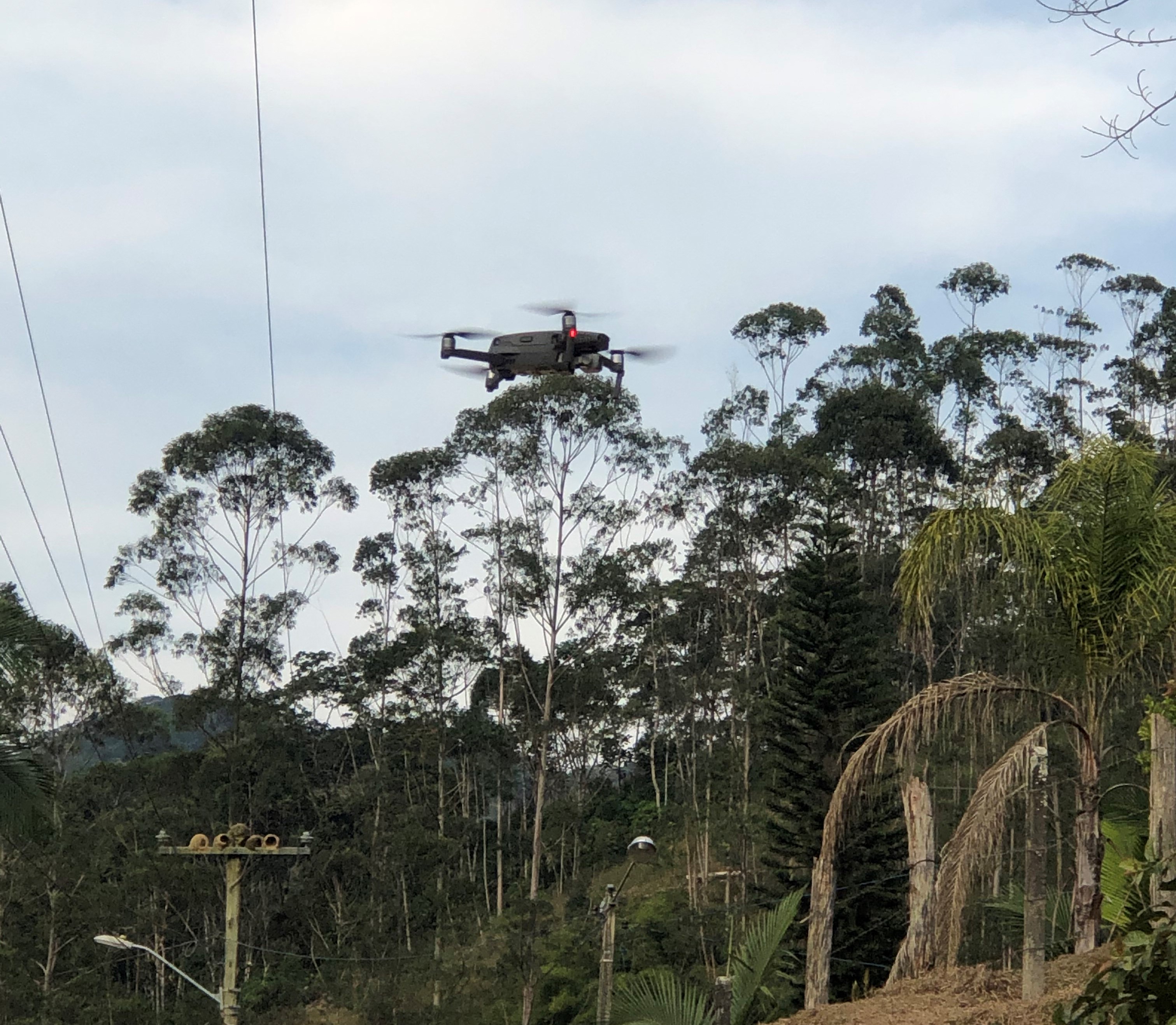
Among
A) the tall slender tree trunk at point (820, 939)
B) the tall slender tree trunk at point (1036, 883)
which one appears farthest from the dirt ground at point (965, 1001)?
the tall slender tree trunk at point (820, 939)

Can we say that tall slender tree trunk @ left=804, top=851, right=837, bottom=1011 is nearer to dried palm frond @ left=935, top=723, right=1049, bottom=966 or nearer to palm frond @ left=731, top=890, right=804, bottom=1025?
palm frond @ left=731, top=890, right=804, bottom=1025

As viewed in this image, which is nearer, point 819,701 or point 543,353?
point 543,353

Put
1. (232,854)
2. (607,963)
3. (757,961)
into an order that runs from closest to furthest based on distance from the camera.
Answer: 1. (757,961)
2. (607,963)
3. (232,854)

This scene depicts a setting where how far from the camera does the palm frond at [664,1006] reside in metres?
10.7

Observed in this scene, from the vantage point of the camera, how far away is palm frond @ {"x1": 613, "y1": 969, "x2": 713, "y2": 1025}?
1070 centimetres

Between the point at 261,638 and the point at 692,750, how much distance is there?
42.0ft

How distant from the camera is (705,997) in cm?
1177

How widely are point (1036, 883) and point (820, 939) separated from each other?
397 centimetres

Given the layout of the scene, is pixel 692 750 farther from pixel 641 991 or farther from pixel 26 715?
pixel 641 991

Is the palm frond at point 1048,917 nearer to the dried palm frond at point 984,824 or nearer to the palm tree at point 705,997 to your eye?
the dried palm frond at point 984,824

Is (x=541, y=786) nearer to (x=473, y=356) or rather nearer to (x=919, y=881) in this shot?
(x=473, y=356)

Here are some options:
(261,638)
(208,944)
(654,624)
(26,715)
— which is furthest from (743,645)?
(26,715)

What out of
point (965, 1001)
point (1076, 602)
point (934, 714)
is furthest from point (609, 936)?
point (1076, 602)

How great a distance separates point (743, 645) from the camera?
135 feet
